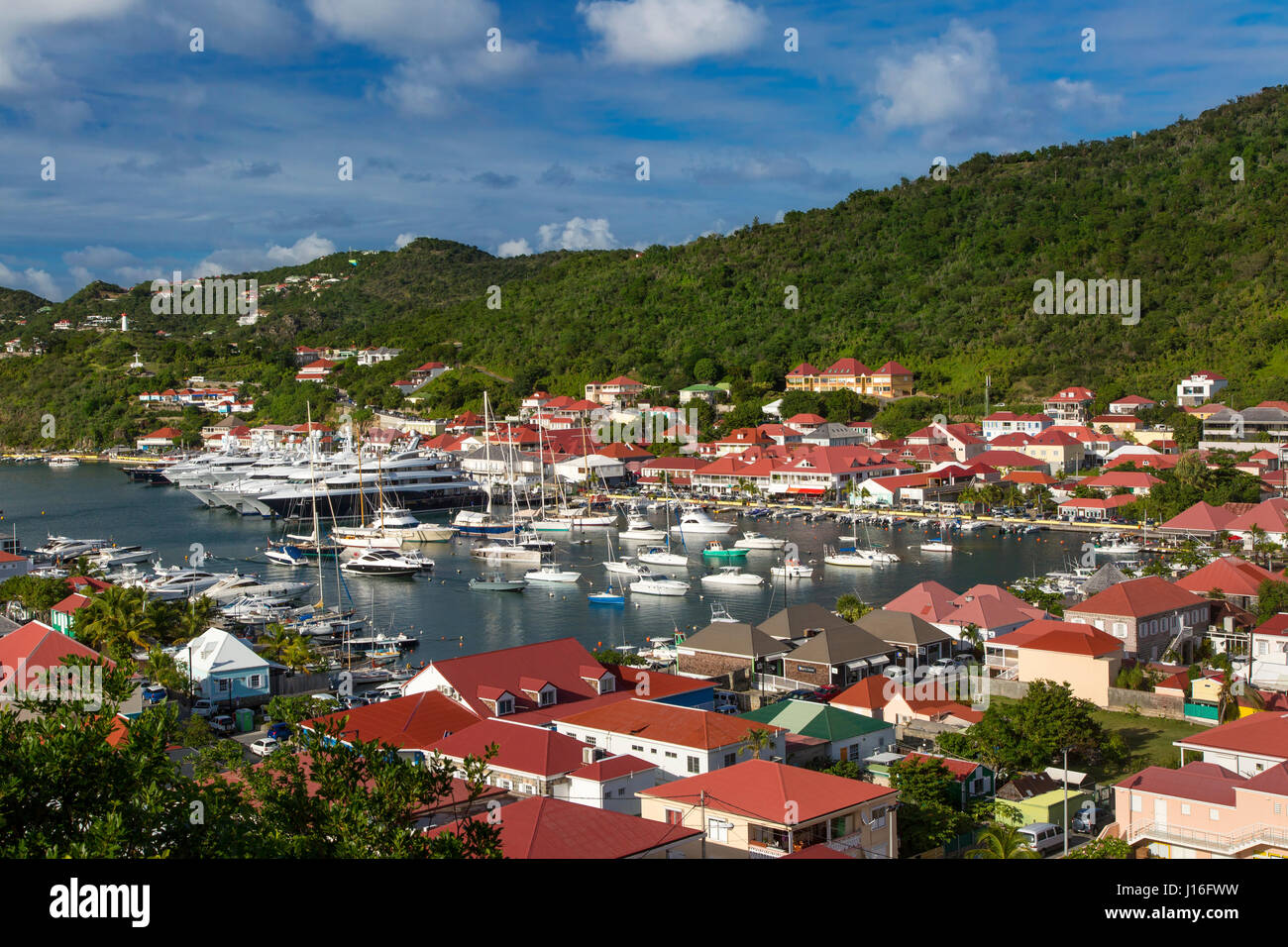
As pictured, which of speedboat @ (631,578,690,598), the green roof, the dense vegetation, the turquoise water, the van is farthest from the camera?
the dense vegetation

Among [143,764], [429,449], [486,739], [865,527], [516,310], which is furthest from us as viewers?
[516,310]

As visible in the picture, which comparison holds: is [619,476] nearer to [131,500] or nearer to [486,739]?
[131,500]

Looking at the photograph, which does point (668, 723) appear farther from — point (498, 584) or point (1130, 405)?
point (1130, 405)

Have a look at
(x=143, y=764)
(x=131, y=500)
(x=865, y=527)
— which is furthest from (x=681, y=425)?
(x=143, y=764)

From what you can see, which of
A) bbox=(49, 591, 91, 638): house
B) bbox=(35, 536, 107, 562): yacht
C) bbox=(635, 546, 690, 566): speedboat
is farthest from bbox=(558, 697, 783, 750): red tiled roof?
bbox=(35, 536, 107, 562): yacht

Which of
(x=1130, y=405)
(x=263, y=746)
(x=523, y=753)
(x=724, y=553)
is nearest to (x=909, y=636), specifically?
(x=523, y=753)

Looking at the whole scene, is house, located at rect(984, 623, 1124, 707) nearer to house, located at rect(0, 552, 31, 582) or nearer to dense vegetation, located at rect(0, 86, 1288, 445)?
house, located at rect(0, 552, 31, 582)
